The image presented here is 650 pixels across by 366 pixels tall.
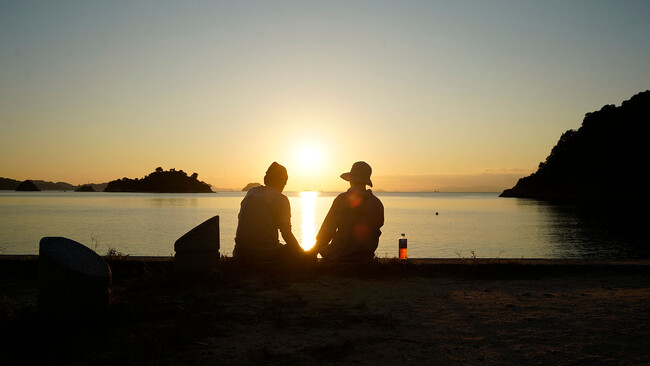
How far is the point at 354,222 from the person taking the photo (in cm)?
773

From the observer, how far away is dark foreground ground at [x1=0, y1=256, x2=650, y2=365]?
4191 mm

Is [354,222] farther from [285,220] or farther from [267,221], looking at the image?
[267,221]

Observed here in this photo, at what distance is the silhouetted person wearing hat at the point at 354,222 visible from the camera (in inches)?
304

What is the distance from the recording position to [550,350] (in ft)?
14.3

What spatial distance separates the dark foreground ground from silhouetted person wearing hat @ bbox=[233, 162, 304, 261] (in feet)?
1.17

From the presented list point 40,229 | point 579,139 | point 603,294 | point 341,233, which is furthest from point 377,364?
point 579,139

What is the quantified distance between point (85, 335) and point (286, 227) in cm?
367

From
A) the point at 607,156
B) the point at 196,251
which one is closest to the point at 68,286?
the point at 196,251

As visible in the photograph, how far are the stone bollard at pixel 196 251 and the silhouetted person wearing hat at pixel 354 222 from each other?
186cm

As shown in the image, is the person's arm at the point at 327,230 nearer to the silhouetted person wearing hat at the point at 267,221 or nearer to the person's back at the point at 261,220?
the silhouetted person wearing hat at the point at 267,221

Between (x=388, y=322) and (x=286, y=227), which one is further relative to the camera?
(x=286, y=227)

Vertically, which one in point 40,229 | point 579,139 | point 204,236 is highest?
point 579,139

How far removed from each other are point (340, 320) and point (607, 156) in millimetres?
128927

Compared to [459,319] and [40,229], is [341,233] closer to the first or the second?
[459,319]
